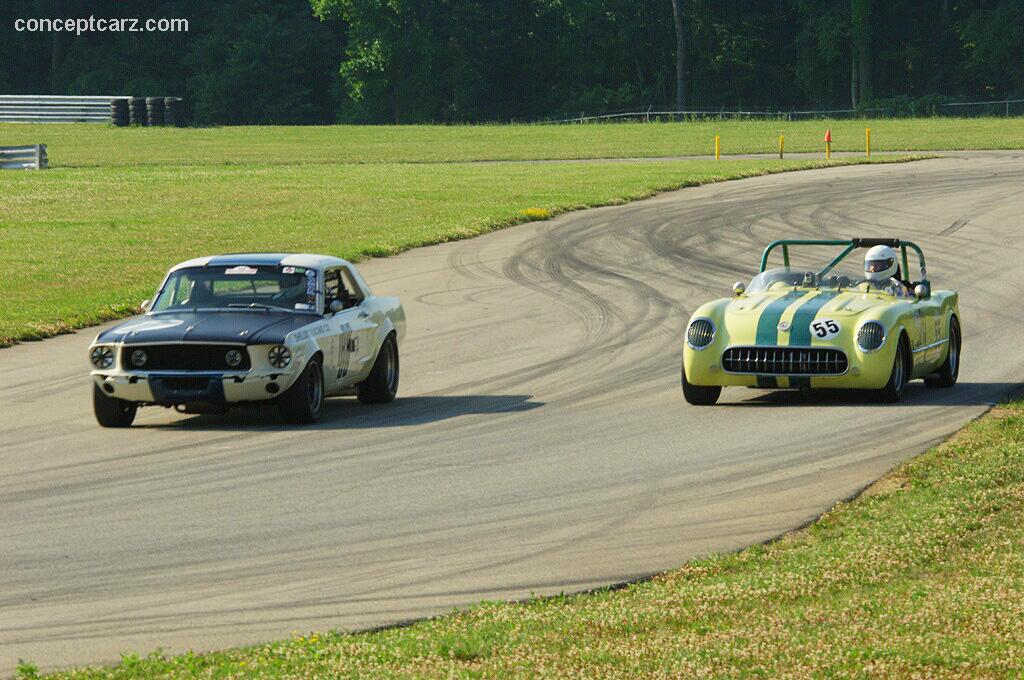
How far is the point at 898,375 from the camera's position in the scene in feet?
50.2

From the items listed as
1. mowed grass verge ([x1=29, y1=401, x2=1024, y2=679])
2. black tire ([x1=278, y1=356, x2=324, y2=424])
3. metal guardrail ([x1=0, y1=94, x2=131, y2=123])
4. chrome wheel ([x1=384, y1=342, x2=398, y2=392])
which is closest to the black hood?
black tire ([x1=278, y1=356, x2=324, y2=424])

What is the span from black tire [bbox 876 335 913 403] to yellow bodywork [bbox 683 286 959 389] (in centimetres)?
4

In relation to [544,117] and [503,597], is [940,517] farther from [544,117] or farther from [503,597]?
[544,117]

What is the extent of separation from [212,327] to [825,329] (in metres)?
5.42

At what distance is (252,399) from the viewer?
1417 cm

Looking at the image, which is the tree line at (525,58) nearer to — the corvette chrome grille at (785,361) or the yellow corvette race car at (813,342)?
the yellow corvette race car at (813,342)

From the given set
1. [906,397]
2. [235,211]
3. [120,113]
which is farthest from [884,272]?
[120,113]

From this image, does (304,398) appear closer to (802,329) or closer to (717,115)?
(802,329)

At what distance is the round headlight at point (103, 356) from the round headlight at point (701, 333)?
5.13 meters

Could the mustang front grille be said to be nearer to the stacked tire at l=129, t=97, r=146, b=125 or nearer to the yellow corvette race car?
the yellow corvette race car

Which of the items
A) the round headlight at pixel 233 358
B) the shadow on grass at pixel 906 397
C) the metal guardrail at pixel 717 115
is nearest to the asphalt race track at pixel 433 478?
the shadow on grass at pixel 906 397

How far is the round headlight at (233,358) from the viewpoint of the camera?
14031 millimetres

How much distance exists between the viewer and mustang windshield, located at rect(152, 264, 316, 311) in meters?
15.1

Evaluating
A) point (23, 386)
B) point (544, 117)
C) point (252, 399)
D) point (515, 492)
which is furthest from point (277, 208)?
point (544, 117)
